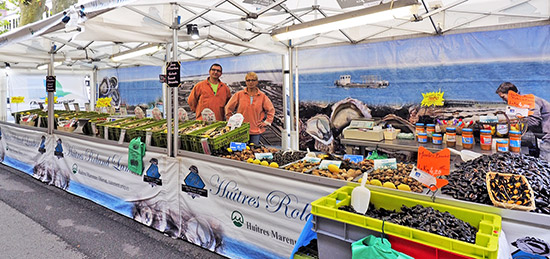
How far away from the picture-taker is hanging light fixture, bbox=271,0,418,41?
2443 mm

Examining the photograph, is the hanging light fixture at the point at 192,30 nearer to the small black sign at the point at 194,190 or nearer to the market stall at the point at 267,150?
the market stall at the point at 267,150

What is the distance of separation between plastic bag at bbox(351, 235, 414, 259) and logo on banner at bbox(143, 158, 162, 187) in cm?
266

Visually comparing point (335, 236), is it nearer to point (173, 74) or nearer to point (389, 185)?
point (389, 185)

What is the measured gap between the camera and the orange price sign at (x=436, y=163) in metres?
1.69

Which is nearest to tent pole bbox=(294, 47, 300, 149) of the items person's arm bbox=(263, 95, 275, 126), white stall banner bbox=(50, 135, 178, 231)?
person's arm bbox=(263, 95, 275, 126)

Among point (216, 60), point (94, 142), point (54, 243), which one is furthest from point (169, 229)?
point (216, 60)

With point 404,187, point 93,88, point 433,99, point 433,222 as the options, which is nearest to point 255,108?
point 433,99

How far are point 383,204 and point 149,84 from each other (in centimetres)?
782

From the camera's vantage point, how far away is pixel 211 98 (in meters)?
6.90

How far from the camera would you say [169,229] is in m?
3.36

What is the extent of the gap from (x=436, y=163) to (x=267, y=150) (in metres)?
1.94

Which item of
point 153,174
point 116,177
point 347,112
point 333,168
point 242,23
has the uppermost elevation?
point 242,23

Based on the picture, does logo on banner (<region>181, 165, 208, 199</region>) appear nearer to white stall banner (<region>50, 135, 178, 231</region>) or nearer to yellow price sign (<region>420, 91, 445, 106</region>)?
white stall banner (<region>50, 135, 178, 231</region>)

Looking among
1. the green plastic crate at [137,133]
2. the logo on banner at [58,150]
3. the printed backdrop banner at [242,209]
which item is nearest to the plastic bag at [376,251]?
the printed backdrop banner at [242,209]
